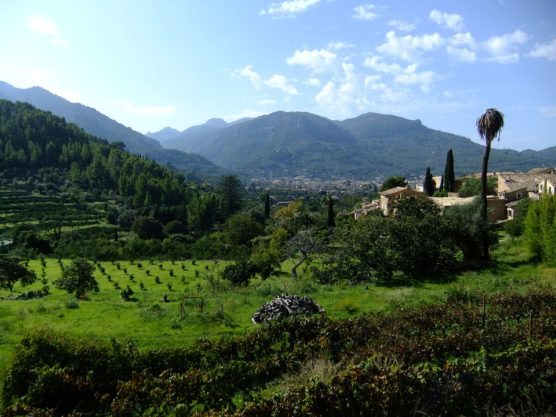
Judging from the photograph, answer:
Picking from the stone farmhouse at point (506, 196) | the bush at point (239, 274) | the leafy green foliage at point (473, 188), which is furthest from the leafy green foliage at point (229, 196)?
the bush at point (239, 274)

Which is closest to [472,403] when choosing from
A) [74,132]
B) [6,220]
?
[6,220]

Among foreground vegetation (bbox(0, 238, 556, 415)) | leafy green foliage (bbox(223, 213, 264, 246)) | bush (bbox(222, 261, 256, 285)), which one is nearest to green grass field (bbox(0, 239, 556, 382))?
foreground vegetation (bbox(0, 238, 556, 415))

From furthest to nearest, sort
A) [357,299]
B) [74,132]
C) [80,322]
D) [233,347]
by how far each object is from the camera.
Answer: [74,132] < [357,299] < [80,322] < [233,347]

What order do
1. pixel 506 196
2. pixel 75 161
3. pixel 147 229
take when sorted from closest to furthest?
pixel 506 196
pixel 147 229
pixel 75 161

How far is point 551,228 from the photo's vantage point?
77.6 feet

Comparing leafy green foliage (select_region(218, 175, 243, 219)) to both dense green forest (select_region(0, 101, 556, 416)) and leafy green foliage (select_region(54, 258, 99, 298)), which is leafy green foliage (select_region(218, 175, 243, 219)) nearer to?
dense green forest (select_region(0, 101, 556, 416))

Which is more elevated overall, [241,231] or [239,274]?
[239,274]

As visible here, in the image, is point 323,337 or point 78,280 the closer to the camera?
point 323,337

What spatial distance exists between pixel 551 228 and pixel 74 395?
2537 cm

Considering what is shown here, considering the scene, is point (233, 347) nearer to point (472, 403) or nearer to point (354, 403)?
point (354, 403)

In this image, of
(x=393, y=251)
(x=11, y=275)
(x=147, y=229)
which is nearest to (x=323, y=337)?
(x=393, y=251)

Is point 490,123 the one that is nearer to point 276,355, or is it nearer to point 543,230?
point 543,230

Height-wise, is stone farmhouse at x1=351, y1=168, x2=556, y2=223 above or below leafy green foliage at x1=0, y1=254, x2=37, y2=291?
above

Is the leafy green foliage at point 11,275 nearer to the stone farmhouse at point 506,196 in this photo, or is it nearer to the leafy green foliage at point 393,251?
the leafy green foliage at point 393,251
